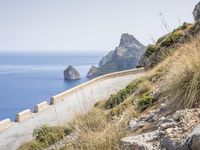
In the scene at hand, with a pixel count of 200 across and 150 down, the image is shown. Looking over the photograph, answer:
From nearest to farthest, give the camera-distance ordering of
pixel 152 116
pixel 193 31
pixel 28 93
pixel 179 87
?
pixel 179 87, pixel 152 116, pixel 193 31, pixel 28 93

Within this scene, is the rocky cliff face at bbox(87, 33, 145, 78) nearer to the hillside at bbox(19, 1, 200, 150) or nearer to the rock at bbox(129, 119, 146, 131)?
the rock at bbox(129, 119, 146, 131)

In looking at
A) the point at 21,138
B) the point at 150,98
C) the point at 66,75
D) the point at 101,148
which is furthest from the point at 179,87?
the point at 66,75

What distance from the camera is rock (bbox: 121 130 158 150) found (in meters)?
4.52

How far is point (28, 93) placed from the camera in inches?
4220

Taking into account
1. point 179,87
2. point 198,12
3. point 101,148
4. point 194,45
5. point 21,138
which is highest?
point 198,12

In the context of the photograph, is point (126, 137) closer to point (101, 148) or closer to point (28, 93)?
point (101, 148)

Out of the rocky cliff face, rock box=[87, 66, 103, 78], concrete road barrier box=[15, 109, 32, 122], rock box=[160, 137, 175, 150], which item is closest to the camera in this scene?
rock box=[160, 137, 175, 150]

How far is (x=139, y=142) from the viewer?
15.3ft

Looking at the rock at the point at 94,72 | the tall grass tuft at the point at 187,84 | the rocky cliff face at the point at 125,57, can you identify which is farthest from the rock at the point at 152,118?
the rocky cliff face at the point at 125,57

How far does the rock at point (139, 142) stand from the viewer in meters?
4.52

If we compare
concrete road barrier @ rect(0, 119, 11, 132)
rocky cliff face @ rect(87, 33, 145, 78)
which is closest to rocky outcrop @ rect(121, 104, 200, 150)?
concrete road barrier @ rect(0, 119, 11, 132)

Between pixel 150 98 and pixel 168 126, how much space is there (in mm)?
3540

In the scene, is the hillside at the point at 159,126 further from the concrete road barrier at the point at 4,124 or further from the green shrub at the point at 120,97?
the concrete road barrier at the point at 4,124

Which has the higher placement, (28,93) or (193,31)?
(193,31)
